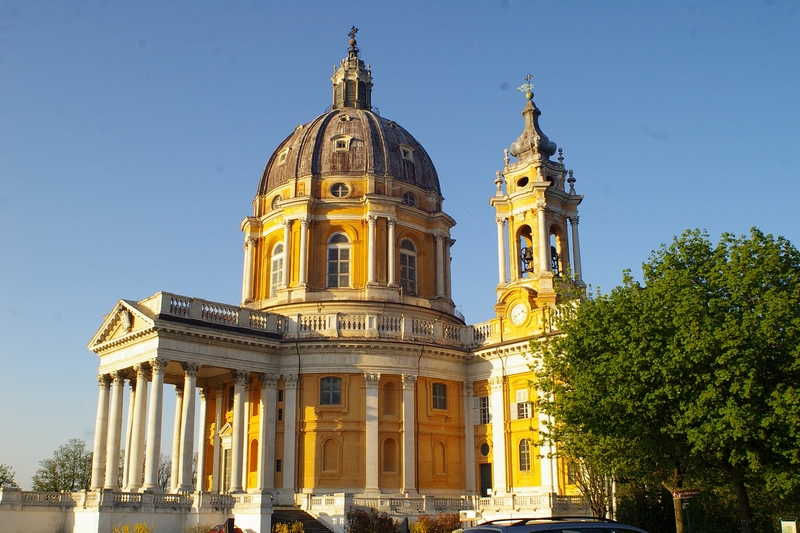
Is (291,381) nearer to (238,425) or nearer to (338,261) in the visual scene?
(238,425)

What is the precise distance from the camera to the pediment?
124ft

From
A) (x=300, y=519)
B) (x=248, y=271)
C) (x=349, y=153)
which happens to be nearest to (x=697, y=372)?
(x=300, y=519)

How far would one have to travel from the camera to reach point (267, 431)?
39875 millimetres

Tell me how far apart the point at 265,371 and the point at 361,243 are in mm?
10320

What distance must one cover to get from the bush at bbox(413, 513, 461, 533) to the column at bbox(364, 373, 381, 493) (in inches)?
196

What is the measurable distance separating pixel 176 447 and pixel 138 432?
313cm

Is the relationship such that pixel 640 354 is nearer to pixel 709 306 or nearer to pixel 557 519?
Answer: pixel 709 306

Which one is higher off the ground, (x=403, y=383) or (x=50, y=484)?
(x=403, y=383)

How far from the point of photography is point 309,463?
39719 millimetres

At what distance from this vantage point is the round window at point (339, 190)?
48531 mm

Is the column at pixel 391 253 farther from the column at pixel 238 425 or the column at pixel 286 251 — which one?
the column at pixel 238 425

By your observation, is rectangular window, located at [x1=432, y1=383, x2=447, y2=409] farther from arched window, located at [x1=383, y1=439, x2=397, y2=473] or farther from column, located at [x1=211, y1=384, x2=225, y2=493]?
column, located at [x1=211, y1=384, x2=225, y2=493]

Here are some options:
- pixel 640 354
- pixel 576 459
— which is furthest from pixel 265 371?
pixel 640 354

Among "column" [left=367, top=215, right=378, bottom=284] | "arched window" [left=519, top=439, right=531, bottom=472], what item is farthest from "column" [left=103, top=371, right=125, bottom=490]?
"arched window" [left=519, top=439, right=531, bottom=472]
